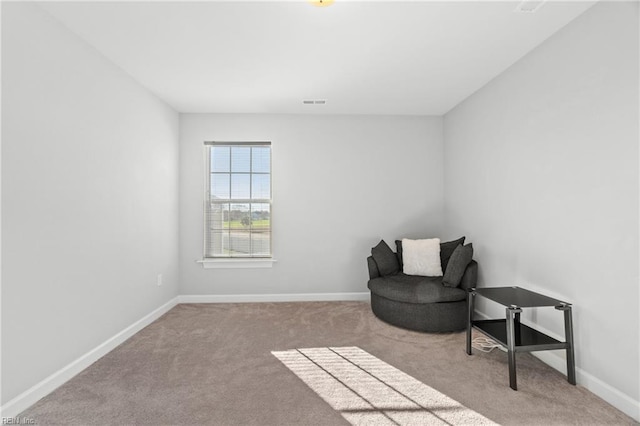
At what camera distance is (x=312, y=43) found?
257 centimetres

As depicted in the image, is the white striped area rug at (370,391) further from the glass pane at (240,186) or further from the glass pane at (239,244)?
the glass pane at (240,186)

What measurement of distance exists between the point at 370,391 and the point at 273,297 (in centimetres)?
244

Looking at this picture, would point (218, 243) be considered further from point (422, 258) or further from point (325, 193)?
point (422, 258)

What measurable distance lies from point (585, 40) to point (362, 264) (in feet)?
10.5

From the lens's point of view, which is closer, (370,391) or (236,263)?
(370,391)

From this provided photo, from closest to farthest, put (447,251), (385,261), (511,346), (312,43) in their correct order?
1. (511,346)
2. (312,43)
3. (447,251)
4. (385,261)

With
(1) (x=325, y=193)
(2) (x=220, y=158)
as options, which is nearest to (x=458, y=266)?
(1) (x=325, y=193)

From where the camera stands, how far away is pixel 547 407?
1977 mm

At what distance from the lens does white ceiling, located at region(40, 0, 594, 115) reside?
2158 millimetres

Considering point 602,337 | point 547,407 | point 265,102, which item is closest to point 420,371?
point 547,407

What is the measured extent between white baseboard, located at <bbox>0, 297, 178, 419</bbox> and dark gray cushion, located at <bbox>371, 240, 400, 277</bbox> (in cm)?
268

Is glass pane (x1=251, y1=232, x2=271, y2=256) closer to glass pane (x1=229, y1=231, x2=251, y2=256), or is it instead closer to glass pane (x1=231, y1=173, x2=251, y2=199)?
glass pane (x1=229, y1=231, x2=251, y2=256)

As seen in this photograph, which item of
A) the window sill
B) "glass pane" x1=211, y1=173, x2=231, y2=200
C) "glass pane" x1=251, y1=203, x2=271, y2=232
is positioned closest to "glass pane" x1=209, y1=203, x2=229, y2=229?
"glass pane" x1=211, y1=173, x2=231, y2=200

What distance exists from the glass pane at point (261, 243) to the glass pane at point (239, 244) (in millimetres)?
69
